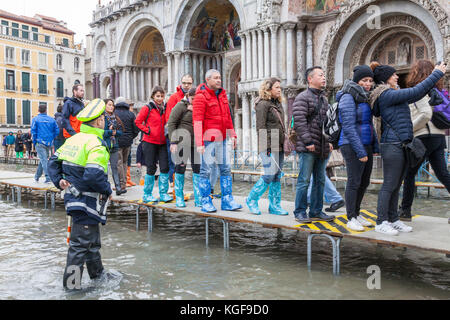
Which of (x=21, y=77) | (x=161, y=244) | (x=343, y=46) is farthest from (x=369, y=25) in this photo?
(x=21, y=77)

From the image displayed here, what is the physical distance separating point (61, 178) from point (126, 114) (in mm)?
4538

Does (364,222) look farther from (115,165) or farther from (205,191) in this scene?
(115,165)

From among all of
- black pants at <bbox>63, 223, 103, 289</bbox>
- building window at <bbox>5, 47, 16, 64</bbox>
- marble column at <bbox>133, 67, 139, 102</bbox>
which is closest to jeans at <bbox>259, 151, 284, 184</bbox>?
black pants at <bbox>63, 223, 103, 289</bbox>

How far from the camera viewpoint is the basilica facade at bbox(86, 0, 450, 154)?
1501 cm

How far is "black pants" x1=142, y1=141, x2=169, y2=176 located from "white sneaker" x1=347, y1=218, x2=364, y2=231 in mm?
3249

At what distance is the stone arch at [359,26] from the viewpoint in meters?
13.2

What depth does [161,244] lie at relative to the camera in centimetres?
625

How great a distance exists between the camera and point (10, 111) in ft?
145

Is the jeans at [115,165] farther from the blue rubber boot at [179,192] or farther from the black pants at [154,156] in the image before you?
the blue rubber boot at [179,192]

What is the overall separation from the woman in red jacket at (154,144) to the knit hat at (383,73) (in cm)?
343

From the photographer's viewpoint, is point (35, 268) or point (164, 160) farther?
point (164, 160)

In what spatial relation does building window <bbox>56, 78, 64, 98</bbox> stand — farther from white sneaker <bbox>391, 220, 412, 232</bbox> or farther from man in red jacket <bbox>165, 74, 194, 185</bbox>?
white sneaker <bbox>391, 220, 412, 232</bbox>

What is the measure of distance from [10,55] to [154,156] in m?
43.5
